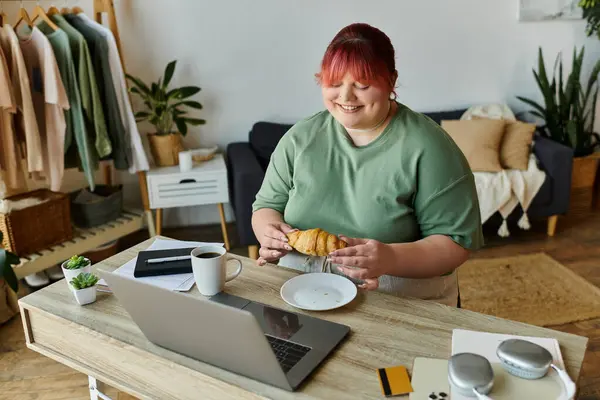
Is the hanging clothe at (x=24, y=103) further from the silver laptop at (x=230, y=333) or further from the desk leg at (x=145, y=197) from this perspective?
the silver laptop at (x=230, y=333)

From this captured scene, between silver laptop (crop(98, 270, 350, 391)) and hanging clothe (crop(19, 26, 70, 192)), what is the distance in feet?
6.29

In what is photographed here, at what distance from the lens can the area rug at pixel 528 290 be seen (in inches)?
104

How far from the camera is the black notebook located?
1355mm

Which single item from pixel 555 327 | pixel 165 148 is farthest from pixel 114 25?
pixel 555 327

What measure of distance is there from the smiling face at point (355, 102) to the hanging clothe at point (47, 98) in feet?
5.87

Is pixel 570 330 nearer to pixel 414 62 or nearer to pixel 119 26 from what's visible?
pixel 414 62

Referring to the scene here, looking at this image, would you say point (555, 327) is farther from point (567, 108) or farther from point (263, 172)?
point (567, 108)

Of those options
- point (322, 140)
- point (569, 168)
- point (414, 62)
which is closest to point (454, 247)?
point (322, 140)

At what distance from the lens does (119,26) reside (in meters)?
3.47

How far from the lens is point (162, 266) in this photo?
4.51ft

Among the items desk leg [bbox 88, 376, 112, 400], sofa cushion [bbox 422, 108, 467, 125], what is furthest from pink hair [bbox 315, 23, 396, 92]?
sofa cushion [bbox 422, 108, 467, 125]

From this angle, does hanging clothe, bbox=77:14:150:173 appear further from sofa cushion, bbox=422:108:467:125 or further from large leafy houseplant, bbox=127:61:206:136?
sofa cushion, bbox=422:108:467:125

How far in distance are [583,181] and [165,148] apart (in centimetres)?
281

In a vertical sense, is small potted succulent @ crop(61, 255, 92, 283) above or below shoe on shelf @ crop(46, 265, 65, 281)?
above
